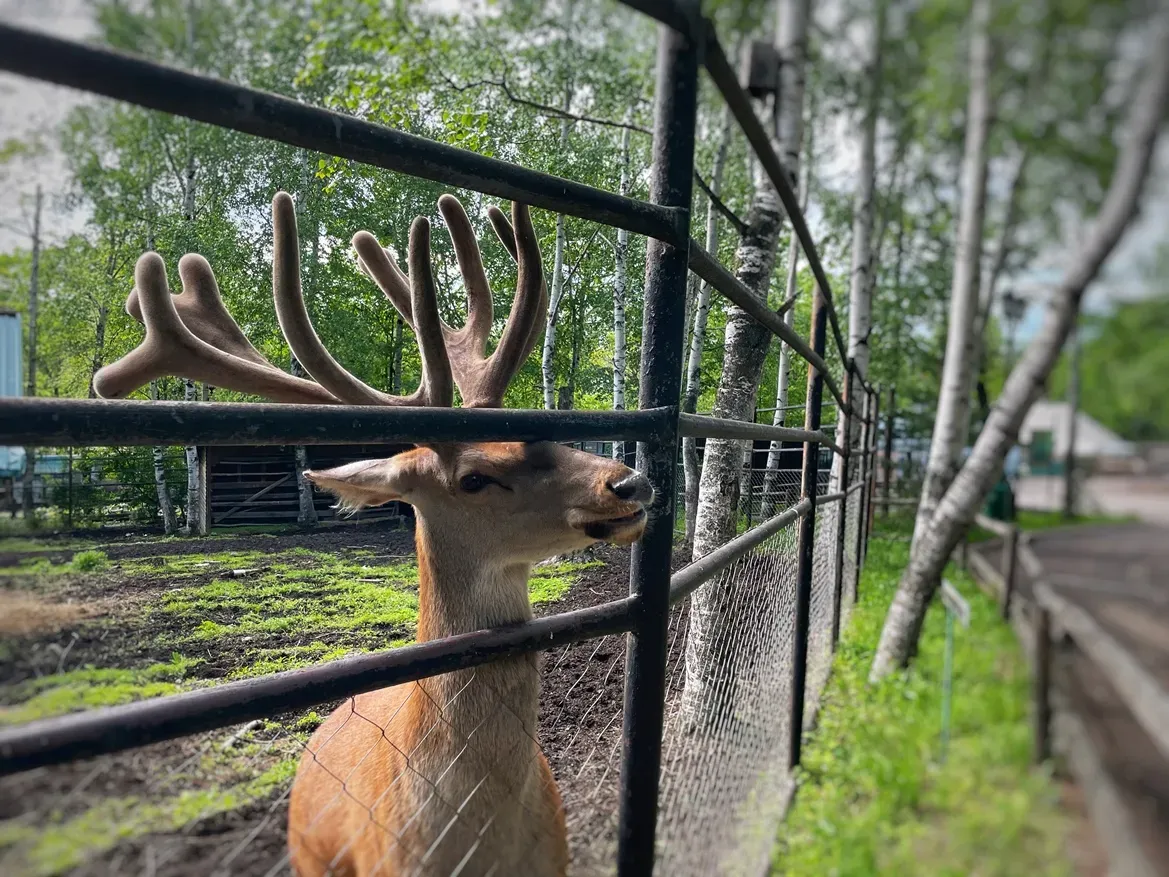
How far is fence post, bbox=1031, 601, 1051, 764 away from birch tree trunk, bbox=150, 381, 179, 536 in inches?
73.5

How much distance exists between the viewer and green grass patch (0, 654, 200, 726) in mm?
958

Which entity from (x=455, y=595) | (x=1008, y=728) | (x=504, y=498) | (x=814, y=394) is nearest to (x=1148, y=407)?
(x=1008, y=728)

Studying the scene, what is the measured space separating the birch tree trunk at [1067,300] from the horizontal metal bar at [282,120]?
0.69 meters

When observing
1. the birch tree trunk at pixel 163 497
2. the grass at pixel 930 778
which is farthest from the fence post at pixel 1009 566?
the birch tree trunk at pixel 163 497

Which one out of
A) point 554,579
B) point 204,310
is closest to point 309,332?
point 204,310

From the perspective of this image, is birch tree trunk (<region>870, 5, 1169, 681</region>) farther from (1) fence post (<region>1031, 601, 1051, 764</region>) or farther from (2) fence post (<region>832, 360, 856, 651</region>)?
(2) fence post (<region>832, 360, 856, 651</region>)

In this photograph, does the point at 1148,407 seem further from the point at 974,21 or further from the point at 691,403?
the point at 691,403

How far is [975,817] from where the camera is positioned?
175 centimetres

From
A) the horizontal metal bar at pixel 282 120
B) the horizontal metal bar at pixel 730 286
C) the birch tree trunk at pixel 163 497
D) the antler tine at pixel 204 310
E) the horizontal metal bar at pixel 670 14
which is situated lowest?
the birch tree trunk at pixel 163 497

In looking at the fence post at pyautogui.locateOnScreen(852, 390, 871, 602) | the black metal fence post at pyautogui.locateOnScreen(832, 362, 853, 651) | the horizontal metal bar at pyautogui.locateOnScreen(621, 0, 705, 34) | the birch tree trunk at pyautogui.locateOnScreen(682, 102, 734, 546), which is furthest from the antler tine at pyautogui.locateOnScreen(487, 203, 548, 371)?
the fence post at pyautogui.locateOnScreen(852, 390, 871, 602)

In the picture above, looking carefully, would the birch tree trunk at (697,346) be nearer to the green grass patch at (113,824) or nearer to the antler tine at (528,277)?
the antler tine at (528,277)

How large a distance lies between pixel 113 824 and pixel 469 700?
2.39 feet

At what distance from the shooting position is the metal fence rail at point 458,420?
25.2 inches

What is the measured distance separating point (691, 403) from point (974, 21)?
202cm
